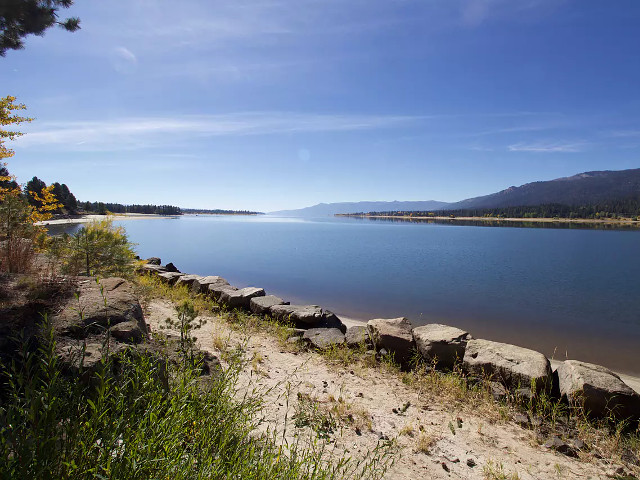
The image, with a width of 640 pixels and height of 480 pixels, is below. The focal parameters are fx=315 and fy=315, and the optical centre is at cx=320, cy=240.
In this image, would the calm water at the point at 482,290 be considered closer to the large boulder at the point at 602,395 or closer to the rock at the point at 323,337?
the large boulder at the point at 602,395

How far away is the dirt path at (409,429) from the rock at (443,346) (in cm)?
114

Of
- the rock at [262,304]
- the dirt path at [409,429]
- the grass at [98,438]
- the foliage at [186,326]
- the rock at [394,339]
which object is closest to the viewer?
the grass at [98,438]

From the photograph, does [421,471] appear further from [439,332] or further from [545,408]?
[439,332]

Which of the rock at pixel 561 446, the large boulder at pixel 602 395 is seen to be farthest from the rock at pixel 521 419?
the large boulder at pixel 602 395

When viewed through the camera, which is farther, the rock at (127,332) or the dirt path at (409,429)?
the rock at (127,332)

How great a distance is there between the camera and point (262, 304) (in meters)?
11.1

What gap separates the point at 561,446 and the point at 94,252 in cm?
1182

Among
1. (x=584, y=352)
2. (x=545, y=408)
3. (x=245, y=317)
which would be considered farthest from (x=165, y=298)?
(x=584, y=352)

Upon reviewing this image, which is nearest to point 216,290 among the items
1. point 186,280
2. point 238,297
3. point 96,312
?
point 238,297

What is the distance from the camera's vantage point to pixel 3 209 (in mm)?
7969

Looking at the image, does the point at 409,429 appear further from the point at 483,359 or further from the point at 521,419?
the point at 483,359

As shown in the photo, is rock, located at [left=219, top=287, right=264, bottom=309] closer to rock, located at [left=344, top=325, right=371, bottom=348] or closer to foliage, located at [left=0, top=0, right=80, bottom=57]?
rock, located at [left=344, top=325, right=371, bottom=348]

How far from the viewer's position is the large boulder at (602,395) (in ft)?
17.8

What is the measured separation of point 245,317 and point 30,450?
8957 mm
